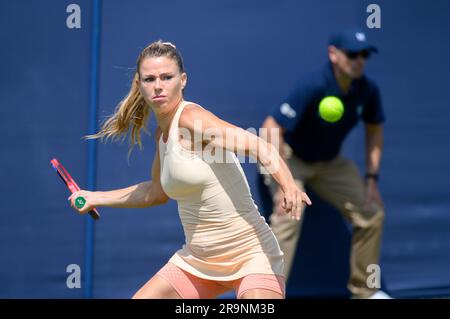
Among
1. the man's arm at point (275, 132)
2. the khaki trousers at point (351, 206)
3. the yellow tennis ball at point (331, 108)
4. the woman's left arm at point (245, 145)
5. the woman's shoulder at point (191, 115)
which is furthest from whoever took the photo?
the khaki trousers at point (351, 206)

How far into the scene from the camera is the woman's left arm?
131 inches

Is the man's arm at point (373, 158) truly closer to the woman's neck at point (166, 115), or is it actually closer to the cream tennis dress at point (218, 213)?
the cream tennis dress at point (218, 213)

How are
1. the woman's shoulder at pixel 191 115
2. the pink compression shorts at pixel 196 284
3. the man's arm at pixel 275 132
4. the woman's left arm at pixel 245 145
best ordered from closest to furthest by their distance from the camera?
the woman's left arm at pixel 245 145
the woman's shoulder at pixel 191 115
the pink compression shorts at pixel 196 284
the man's arm at pixel 275 132

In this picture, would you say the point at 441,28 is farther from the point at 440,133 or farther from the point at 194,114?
the point at 194,114

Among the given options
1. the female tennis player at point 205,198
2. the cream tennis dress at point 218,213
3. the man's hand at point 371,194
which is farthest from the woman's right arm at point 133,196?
the man's hand at point 371,194

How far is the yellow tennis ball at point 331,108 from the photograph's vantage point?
5141 mm

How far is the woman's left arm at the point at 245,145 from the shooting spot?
3322mm

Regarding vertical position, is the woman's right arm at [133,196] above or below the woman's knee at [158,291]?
above

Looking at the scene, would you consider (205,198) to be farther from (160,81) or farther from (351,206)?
(351,206)

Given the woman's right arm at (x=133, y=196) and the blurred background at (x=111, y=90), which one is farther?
the blurred background at (x=111, y=90)

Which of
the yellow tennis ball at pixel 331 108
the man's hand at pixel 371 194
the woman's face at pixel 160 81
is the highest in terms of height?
the woman's face at pixel 160 81

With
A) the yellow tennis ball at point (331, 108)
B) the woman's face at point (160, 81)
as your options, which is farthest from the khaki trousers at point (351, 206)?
the woman's face at point (160, 81)

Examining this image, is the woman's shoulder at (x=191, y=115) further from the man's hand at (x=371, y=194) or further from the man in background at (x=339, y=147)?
the man's hand at (x=371, y=194)
